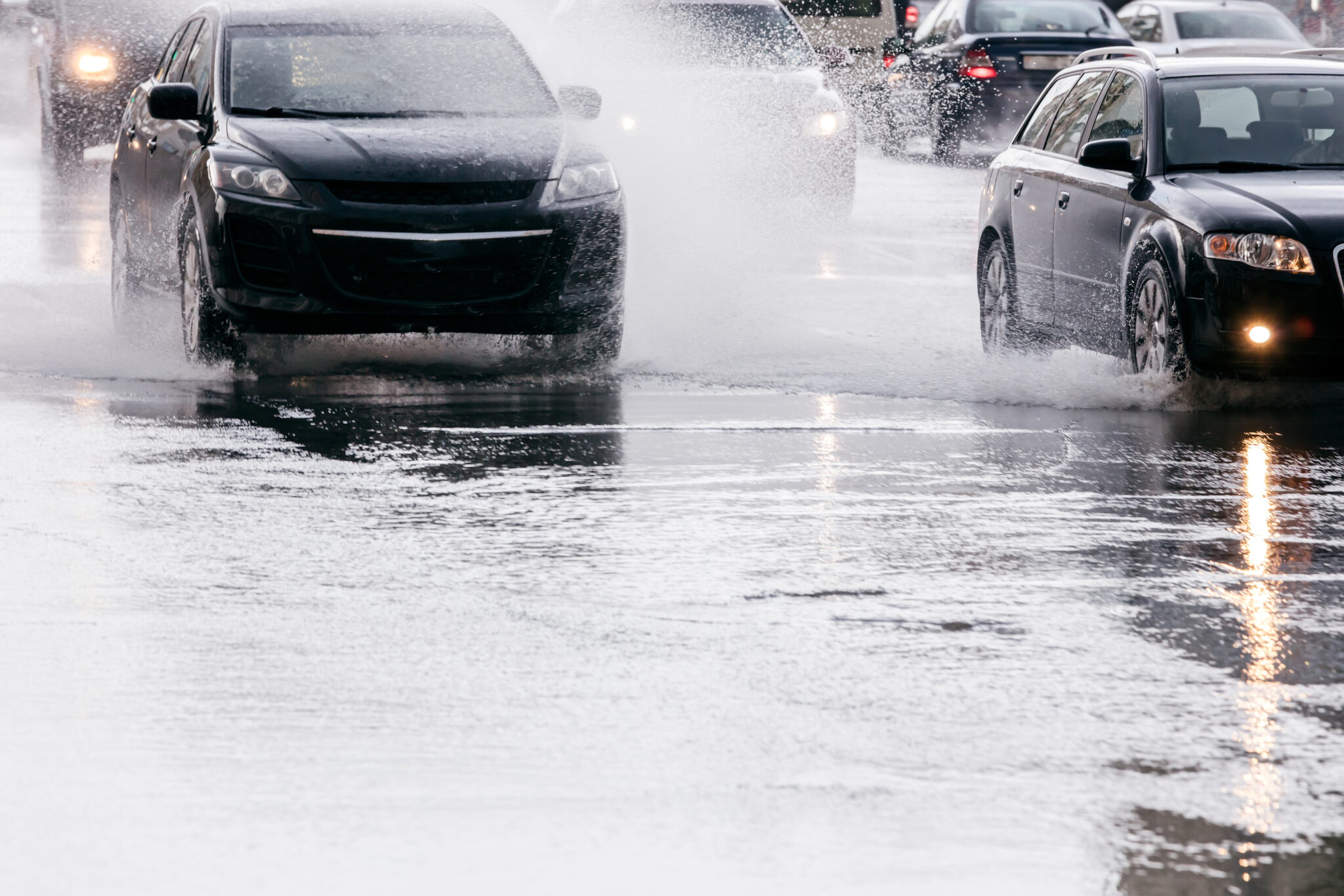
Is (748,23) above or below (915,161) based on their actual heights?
above

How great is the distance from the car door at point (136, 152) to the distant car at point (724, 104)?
6673 mm

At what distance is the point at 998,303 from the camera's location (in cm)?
1198

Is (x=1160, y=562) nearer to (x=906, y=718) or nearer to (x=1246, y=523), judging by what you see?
(x=1246, y=523)

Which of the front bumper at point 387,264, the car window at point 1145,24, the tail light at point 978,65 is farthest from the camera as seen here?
the car window at point 1145,24

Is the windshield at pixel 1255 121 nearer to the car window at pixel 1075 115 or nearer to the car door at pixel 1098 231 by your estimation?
the car door at pixel 1098 231

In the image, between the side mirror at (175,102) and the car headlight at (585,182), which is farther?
the side mirror at (175,102)

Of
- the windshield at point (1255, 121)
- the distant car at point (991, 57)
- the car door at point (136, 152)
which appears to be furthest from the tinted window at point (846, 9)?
the windshield at point (1255, 121)

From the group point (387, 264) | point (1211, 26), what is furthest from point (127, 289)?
point (1211, 26)

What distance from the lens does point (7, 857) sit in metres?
4.16

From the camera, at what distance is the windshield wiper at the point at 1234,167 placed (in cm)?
1048

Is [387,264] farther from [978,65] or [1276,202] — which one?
[978,65]

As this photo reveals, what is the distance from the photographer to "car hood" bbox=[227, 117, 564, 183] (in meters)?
10.4

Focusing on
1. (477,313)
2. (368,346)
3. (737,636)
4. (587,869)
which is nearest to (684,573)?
(737,636)

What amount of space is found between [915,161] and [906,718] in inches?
939
